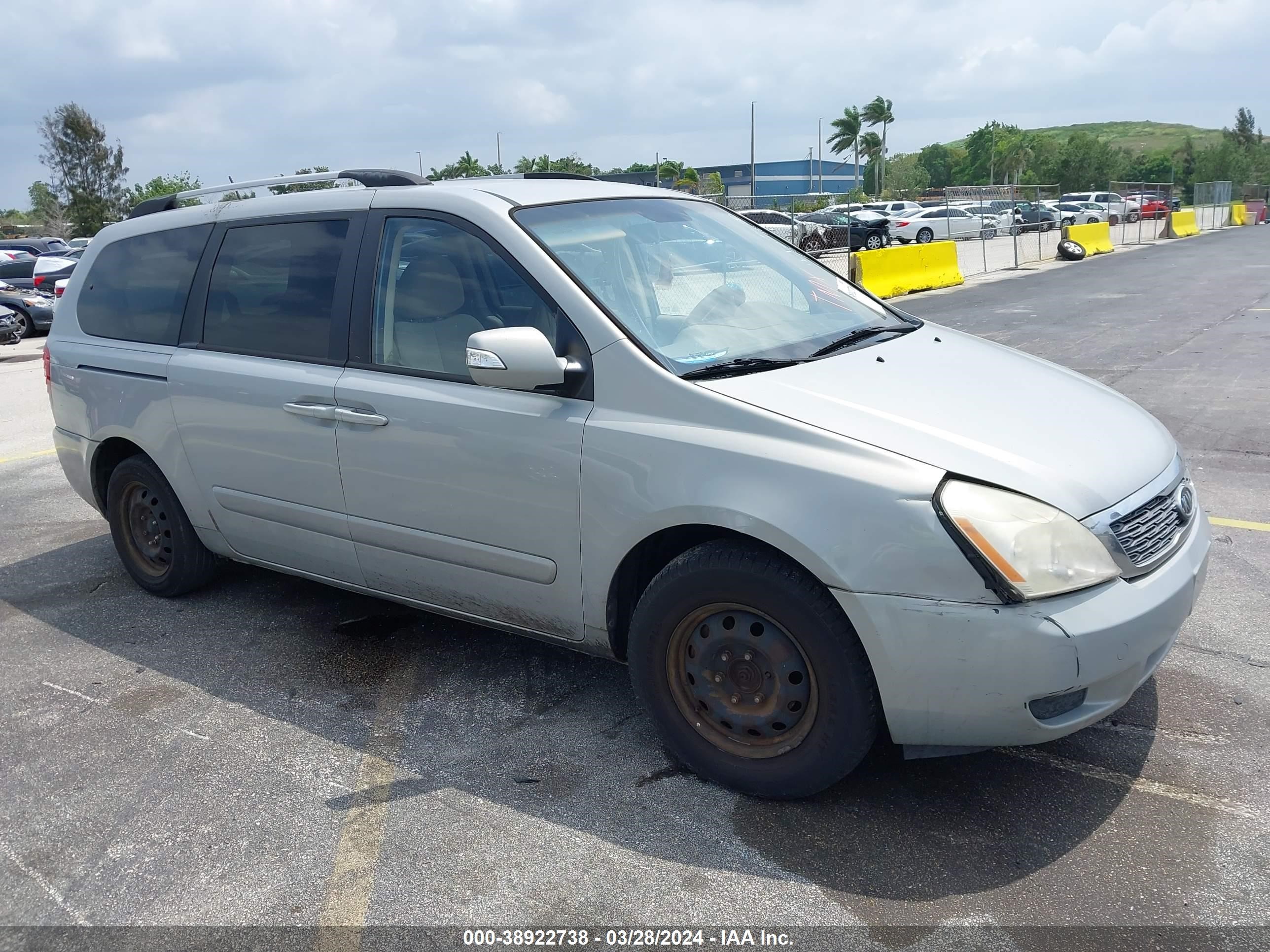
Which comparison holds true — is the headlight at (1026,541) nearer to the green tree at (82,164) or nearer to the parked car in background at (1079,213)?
the parked car in background at (1079,213)

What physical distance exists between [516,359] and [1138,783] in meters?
2.23

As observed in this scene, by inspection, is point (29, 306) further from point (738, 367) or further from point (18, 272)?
point (738, 367)

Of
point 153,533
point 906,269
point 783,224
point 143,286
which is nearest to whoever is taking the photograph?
point 143,286

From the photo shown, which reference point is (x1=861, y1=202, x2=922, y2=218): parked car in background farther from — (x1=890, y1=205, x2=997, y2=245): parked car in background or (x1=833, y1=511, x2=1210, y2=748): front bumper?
(x1=833, y1=511, x2=1210, y2=748): front bumper

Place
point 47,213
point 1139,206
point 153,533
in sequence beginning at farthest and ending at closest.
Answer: point 47,213, point 1139,206, point 153,533

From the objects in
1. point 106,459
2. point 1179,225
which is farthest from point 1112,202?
point 106,459

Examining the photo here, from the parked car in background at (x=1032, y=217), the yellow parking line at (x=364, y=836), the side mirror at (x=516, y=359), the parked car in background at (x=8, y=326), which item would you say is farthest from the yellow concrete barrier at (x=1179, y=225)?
the yellow parking line at (x=364, y=836)

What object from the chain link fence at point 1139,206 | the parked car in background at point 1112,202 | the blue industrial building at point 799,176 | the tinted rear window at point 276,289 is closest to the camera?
Answer: the tinted rear window at point 276,289

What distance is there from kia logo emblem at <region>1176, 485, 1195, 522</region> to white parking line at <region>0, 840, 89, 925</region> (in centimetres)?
322

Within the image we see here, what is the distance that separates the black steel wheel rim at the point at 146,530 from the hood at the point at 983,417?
3.01 meters

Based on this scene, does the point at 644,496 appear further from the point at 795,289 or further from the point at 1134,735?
the point at 1134,735

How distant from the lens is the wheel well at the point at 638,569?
3189 millimetres

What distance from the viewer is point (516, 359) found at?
3225mm

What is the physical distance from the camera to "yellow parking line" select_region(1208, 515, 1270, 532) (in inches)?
215
